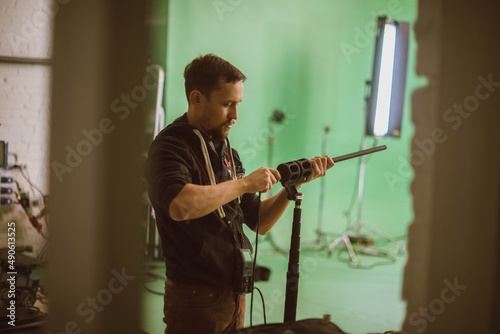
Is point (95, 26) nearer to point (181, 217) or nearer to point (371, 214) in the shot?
point (181, 217)

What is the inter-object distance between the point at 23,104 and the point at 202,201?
4164 millimetres

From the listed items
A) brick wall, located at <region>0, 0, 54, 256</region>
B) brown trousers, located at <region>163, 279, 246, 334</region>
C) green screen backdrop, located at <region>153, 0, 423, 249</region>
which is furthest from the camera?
green screen backdrop, located at <region>153, 0, 423, 249</region>

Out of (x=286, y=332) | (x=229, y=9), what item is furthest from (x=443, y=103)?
(x=229, y=9)

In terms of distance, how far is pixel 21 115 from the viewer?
4.61 metres

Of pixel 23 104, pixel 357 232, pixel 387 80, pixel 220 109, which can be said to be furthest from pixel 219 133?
pixel 357 232

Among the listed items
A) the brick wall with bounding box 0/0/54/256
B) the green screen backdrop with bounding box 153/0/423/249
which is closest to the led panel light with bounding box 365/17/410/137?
the green screen backdrop with bounding box 153/0/423/249

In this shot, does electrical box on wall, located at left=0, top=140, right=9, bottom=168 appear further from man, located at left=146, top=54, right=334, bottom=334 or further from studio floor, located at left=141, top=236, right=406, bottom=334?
man, located at left=146, top=54, right=334, bottom=334

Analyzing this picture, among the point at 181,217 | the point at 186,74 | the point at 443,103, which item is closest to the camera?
the point at 443,103

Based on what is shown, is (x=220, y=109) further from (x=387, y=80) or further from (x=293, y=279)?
(x=387, y=80)

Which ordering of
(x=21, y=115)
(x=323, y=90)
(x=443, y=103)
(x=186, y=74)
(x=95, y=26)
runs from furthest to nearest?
1. (x=323, y=90)
2. (x=21, y=115)
3. (x=186, y=74)
4. (x=443, y=103)
5. (x=95, y=26)

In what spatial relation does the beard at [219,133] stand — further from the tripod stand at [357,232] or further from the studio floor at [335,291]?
the tripod stand at [357,232]

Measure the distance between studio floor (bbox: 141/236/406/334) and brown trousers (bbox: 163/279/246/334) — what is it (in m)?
1.14

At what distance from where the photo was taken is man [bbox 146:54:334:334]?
48.8 inches

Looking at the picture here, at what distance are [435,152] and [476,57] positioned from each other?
0.87ft
